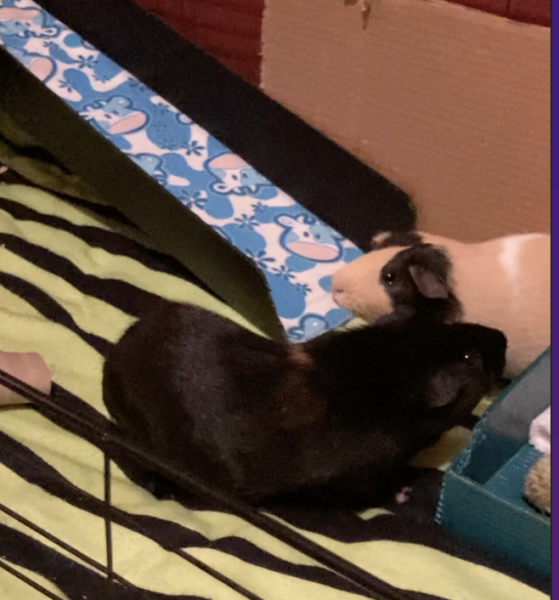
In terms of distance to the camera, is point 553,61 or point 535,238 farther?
point 535,238

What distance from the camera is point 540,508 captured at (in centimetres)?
101

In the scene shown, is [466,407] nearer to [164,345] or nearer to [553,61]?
[164,345]

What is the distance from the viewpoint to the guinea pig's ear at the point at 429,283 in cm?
125

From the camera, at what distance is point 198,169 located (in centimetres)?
173

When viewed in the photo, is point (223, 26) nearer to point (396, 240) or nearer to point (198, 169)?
point (198, 169)

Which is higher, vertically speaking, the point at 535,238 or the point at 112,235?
the point at 535,238

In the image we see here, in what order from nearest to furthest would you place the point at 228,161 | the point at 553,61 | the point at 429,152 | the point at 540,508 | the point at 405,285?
the point at 553,61 → the point at 540,508 → the point at 405,285 → the point at 429,152 → the point at 228,161

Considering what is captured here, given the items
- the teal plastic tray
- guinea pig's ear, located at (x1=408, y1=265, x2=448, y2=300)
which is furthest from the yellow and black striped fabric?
guinea pig's ear, located at (x1=408, y1=265, x2=448, y2=300)

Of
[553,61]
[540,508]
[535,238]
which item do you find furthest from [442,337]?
[553,61]

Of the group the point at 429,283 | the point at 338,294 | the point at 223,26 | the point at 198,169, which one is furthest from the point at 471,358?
the point at 223,26

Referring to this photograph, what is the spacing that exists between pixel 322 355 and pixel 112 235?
754 millimetres

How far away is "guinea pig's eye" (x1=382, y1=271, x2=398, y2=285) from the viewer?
1.33 meters

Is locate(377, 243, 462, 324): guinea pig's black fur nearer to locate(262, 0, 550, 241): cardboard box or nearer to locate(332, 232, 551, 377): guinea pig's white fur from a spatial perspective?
locate(332, 232, 551, 377): guinea pig's white fur

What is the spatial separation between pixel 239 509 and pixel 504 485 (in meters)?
0.66
